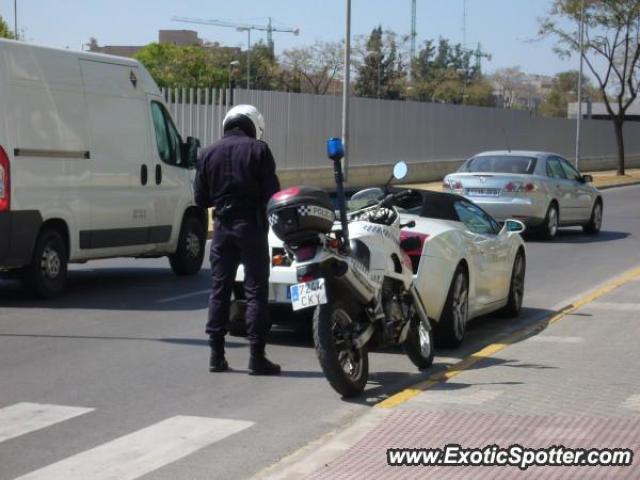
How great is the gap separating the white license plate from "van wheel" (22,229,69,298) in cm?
580

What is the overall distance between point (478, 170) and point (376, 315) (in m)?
14.3

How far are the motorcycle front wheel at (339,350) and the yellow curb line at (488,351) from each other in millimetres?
249

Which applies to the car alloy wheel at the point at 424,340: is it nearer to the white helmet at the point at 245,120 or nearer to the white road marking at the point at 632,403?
the white road marking at the point at 632,403

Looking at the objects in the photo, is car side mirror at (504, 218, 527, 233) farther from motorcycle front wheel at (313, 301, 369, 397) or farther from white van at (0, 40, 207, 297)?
motorcycle front wheel at (313, 301, 369, 397)

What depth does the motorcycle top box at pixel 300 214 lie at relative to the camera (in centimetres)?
761

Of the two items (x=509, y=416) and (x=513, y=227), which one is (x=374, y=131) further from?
(x=509, y=416)

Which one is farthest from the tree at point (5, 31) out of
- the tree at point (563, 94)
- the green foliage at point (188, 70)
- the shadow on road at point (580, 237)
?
the tree at point (563, 94)

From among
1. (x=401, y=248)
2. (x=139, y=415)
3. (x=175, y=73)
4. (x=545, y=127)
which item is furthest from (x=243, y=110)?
(x=175, y=73)

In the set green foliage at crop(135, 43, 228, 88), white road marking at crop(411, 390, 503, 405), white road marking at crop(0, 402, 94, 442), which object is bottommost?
white road marking at crop(0, 402, 94, 442)

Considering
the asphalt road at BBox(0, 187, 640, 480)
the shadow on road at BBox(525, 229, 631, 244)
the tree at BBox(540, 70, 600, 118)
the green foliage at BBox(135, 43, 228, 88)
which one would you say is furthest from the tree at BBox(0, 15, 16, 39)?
the tree at BBox(540, 70, 600, 118)

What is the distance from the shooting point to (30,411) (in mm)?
7684

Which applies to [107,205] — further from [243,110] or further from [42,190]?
[243,110]

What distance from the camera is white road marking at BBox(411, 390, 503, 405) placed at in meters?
7.63

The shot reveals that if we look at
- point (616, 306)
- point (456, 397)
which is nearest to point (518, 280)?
point (616, 306)
